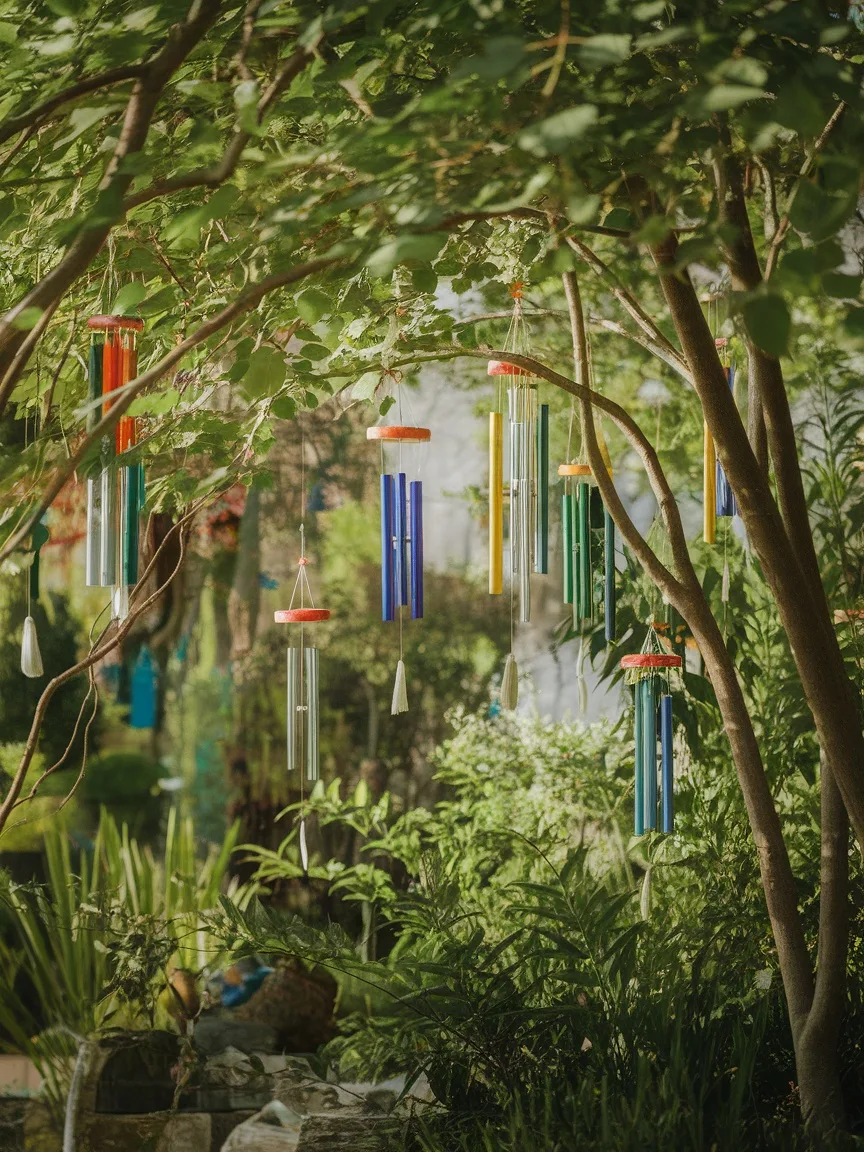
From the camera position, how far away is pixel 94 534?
2.04m

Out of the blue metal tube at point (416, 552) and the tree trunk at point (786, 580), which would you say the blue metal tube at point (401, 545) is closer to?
the blue metal tube at point (416, 552)

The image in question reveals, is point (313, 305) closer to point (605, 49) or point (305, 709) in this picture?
point (605, 49)

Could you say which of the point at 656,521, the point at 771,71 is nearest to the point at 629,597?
the point at 656,521

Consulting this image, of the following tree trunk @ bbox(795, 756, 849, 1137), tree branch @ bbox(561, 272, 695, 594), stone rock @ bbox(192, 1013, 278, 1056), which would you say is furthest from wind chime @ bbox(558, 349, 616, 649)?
stone rock @ bbox(192, 1013, 278, 1056)

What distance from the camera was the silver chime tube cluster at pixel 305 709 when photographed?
2914mm

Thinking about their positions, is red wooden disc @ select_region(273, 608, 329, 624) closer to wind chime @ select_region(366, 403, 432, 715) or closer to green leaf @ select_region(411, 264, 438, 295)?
wind chime @ select_region(366, 403, 432, 715)

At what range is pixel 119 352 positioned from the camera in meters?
1.95

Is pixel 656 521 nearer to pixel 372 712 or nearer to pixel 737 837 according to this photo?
pixel 737 837

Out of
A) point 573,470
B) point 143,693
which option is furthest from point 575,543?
point 143,693

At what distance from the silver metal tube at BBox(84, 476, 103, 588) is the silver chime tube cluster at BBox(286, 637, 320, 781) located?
891 millimetres

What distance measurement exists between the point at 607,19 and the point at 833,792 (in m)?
1.41

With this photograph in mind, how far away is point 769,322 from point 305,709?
204cm

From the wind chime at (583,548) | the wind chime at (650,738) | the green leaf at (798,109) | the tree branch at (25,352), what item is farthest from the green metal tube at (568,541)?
the green leaf at (798,109)

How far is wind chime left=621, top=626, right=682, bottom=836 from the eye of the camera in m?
2.45
